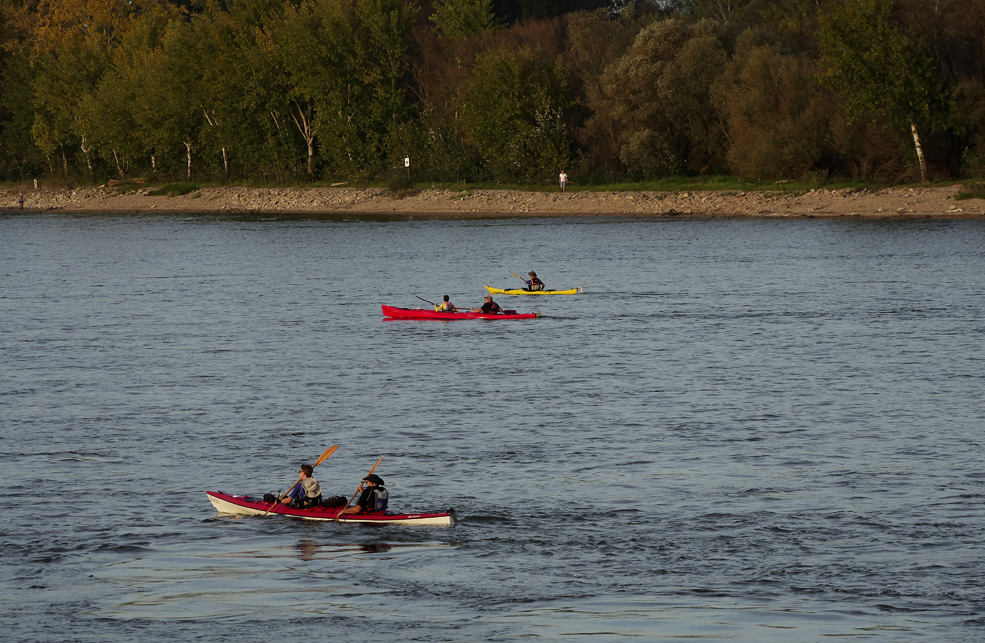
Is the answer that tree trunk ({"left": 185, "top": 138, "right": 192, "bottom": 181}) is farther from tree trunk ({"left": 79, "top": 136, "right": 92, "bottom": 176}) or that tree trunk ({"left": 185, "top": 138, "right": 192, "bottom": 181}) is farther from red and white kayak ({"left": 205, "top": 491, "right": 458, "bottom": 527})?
red and white kayak ({"left": 205, "top": 491, "right": 458, "bottom": 527})

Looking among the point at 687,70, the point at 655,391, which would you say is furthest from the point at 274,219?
the point at 655,391

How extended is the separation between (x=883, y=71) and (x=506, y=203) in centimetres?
3313

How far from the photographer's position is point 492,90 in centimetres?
11338

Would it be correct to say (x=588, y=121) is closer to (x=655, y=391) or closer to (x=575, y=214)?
(x=575, y=214)

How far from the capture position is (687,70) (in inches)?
4016

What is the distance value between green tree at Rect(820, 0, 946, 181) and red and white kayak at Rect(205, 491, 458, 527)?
75.4m

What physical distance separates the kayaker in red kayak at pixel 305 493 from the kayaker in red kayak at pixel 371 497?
0.66m

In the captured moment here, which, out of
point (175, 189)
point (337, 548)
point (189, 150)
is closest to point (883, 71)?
point (175, 189)

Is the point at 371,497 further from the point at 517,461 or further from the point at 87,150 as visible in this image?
the point at 87,150

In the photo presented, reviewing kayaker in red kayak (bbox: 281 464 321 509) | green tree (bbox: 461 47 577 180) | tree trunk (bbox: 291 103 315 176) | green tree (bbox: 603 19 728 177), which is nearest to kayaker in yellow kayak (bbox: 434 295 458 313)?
kayaker in red kayak (bbox: 281 464 321 509)

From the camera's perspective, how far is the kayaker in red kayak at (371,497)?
23.2 metres

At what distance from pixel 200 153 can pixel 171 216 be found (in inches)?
670

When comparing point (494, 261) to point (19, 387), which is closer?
point (19, 387)

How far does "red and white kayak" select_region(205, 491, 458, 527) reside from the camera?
905 inches
